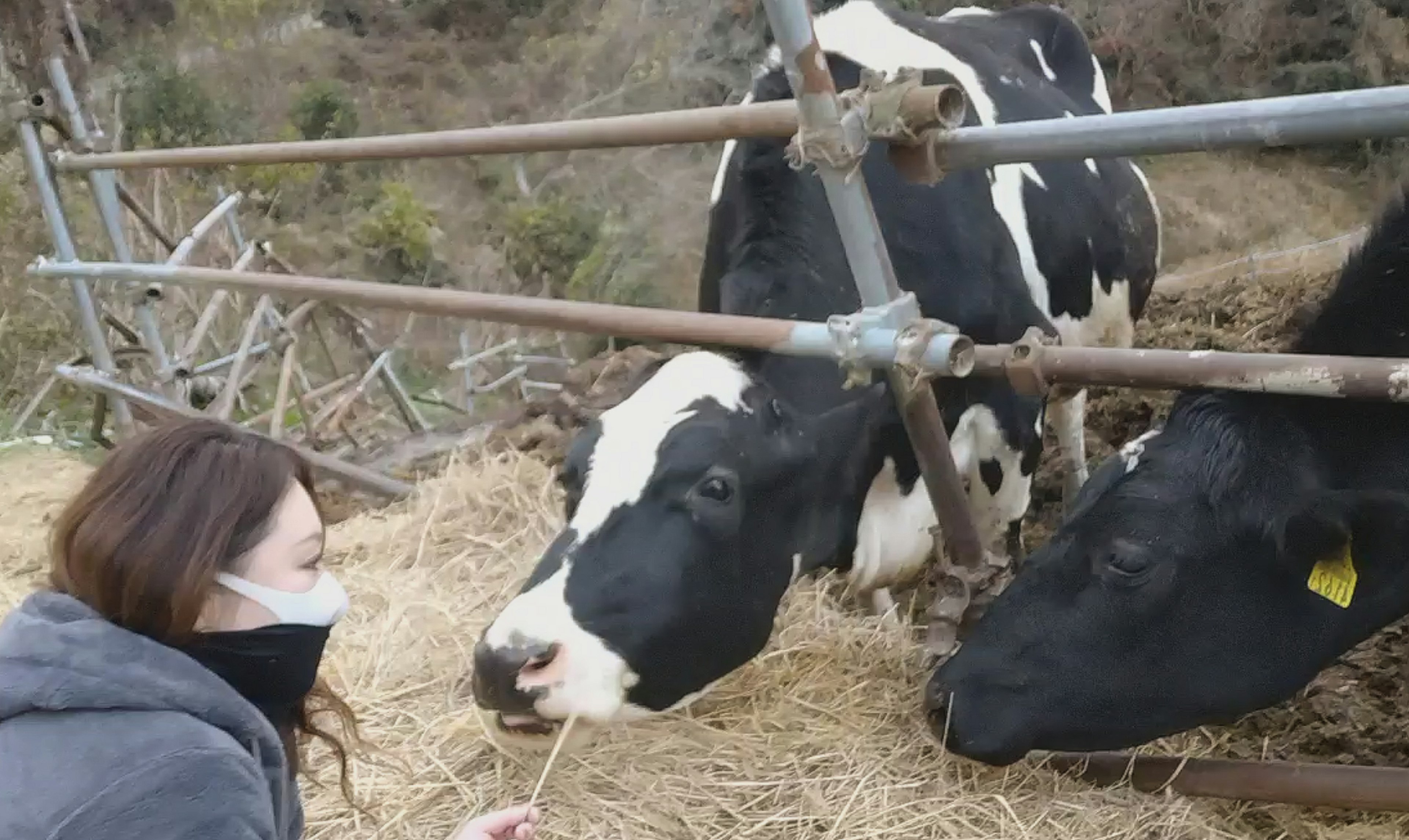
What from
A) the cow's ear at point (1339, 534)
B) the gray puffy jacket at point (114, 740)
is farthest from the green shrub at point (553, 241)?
the gray puffy jacket at point (114, 740)

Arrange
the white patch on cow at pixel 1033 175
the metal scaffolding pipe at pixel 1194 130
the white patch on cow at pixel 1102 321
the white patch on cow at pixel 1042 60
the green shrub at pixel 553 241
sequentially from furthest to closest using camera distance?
the green shrub at pixel 553 241
the white patch on cow at pixel 1042 60
the white patch on cow at pixel 1102 321
the white patch on cow at pixel 1033 175
the metal scaffolding pipe at pixel 1194 130

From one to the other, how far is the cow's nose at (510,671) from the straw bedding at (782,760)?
0.31 meters

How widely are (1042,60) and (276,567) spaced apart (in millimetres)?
4193

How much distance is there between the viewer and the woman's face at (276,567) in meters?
1.57

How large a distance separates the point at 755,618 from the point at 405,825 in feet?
2.71

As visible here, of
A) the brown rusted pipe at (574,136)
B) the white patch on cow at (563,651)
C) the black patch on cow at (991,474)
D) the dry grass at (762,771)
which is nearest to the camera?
the brown rusted pipe at (574,136)

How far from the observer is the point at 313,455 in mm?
4730

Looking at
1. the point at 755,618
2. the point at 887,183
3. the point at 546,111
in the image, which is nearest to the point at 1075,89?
the point at 887,183

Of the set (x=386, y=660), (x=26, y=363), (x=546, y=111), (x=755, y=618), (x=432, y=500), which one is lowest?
(x=546, y=111)

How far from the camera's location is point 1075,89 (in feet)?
16.4

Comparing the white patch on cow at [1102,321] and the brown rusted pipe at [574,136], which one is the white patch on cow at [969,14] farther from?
the brown rusted pipe at [574,136]

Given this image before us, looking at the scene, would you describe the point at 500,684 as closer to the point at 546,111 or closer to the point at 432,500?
the point at 432,500

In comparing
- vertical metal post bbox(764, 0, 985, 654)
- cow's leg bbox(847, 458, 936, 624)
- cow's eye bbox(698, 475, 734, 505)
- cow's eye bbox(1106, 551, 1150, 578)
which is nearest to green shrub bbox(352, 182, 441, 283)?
cow's leg bbox(847, 458, 936, 624)

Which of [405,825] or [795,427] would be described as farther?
[795,427]
